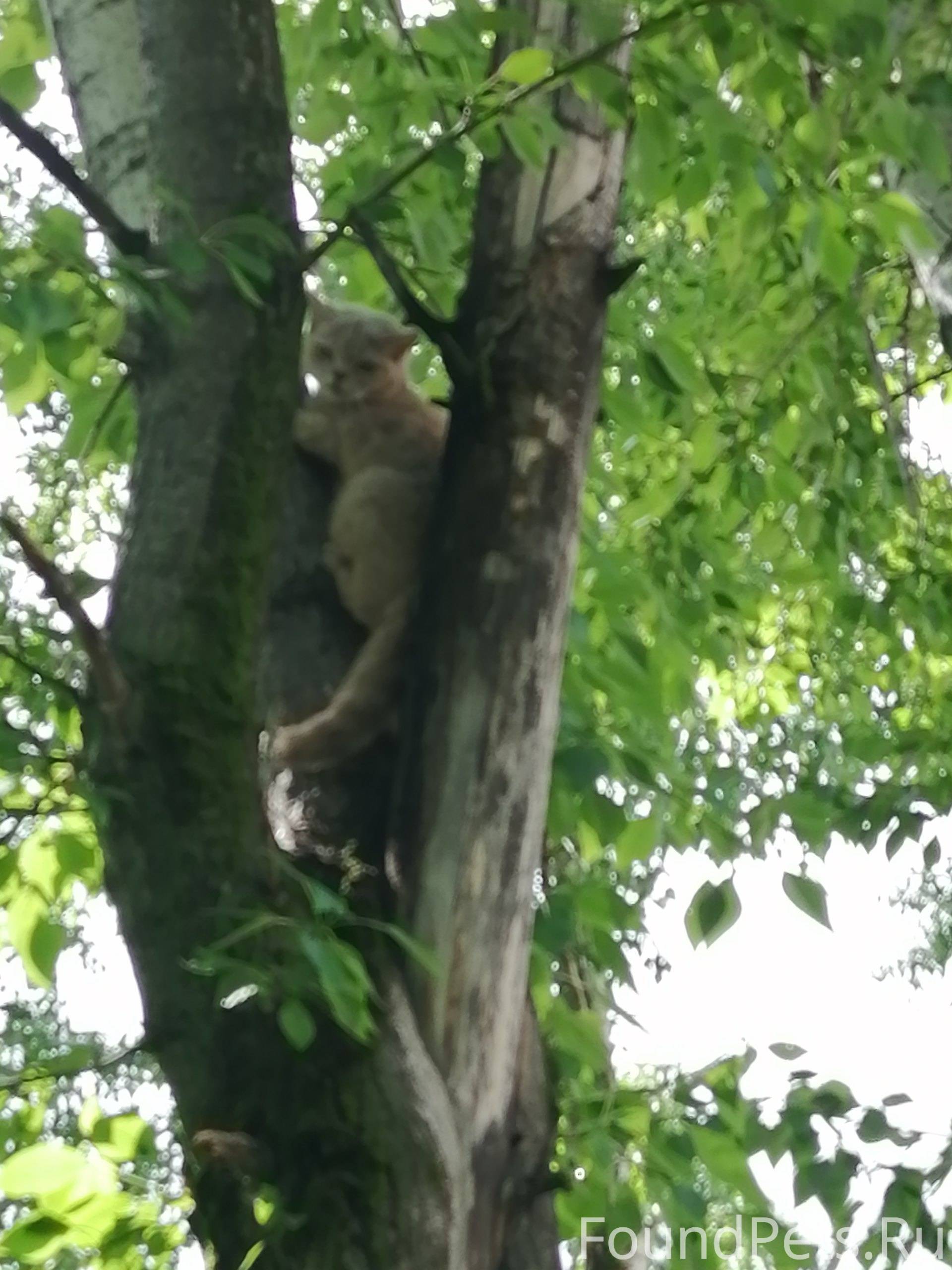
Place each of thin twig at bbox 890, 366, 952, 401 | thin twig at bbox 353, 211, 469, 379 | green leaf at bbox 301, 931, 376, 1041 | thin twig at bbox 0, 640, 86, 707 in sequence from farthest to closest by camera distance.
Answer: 1. thin twig at bbox 890, 366, 952, 401
2. thin twig at bbox 353, 211, 469, 379
3. thin twig at bbox 0, 640, 86, 707
4. green leaf at bbox 301, 931, 376, 1041

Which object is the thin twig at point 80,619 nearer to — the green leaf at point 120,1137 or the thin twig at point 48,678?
the thin twig at point 48,678

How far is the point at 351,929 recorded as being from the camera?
1.72 metres

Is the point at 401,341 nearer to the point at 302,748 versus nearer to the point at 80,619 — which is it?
the point at 302,748

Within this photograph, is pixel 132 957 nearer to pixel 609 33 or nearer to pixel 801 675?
pixel 609 33

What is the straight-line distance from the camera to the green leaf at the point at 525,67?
171 cm

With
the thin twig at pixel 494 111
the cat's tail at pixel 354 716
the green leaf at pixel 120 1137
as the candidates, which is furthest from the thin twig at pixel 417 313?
the green leaf at pixel 120 1137

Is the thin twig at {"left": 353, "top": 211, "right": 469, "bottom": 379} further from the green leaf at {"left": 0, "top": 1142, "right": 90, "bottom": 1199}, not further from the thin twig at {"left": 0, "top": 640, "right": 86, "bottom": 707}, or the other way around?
the green leaf at {"left": 0, "top": 1142, "right": 90, "bottom": 1199}

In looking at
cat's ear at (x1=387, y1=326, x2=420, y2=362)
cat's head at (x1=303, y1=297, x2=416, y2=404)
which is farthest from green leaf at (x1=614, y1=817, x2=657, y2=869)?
cat's ear at (x1=387, y1=326, x2=420, y2=362)

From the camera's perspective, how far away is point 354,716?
201 cm

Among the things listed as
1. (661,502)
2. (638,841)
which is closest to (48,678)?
(638,841)

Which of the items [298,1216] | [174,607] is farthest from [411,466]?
[298,1216]

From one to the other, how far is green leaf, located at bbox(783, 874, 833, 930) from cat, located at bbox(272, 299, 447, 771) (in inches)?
23.4

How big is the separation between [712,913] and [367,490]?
35.4 inches

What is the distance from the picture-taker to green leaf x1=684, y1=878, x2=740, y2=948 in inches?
76.2
